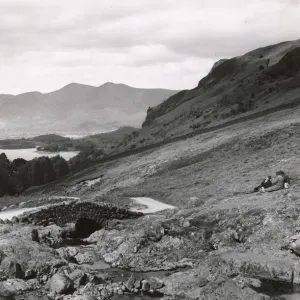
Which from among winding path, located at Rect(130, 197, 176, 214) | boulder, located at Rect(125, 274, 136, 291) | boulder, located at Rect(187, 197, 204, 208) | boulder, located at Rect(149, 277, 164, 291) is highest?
boulder, located at Rect(187, 197, 204, 208)

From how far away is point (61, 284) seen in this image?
2486cm

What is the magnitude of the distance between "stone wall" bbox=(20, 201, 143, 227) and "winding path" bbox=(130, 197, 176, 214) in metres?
4.23

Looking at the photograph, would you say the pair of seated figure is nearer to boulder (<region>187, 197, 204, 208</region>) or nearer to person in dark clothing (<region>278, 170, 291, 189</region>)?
person in dark clothing (<region>278, 170, 291, 189</region>)

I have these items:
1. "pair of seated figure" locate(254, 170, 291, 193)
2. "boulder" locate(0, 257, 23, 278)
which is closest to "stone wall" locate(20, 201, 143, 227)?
"boulder" locate(0, 257, 23, 278)

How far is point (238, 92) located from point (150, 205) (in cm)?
7665

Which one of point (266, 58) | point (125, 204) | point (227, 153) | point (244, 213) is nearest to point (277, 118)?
point (227, 153)

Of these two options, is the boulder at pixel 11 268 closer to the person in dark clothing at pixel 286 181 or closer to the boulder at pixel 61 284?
the boulder at pixel 61 284

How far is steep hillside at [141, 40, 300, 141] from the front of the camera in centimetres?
8944

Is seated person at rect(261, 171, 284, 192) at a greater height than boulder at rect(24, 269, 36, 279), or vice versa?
seated person at rect(261, 171, 284, 192)

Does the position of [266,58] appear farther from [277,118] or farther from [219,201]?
[219,201]

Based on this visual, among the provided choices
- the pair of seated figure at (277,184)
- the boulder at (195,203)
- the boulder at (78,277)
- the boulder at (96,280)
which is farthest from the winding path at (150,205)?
the boulder at (78,277)

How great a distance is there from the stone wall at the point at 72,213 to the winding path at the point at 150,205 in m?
4.23

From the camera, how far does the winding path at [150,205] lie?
4044 centimetres

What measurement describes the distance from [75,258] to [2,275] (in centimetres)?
547
